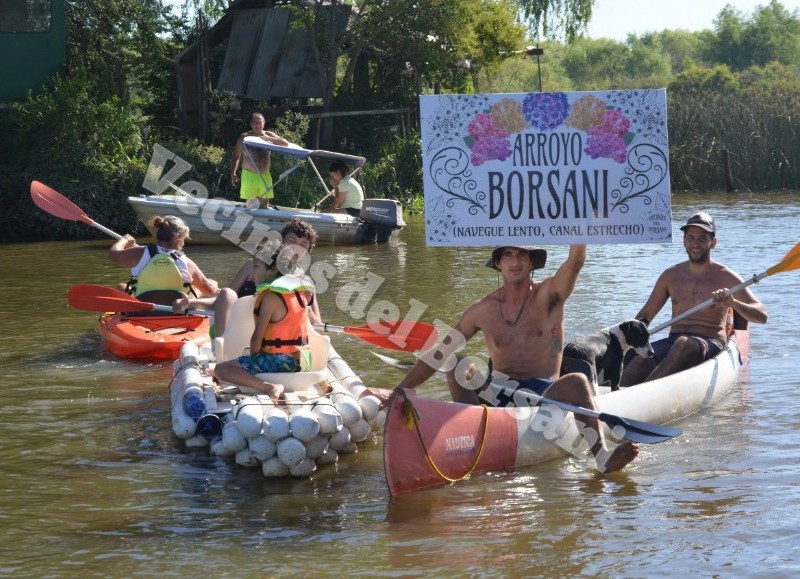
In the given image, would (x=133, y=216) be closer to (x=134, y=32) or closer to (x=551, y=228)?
(x=134, y=32)

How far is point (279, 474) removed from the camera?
6.86m

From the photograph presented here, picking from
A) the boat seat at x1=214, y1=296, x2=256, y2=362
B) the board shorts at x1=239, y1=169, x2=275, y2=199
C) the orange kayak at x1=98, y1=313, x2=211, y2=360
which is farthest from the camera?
the board shorts at x1=239, y1=169, x2=275, y2=199

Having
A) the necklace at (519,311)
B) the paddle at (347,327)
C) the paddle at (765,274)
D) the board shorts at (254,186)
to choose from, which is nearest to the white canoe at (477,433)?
the necklace at (519,311)

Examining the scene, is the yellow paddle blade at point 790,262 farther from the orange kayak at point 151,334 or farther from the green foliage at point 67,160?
the green foliage at point 67,160

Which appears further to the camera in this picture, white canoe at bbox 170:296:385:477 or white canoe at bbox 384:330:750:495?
white canoe at bbox 170:296:385:477

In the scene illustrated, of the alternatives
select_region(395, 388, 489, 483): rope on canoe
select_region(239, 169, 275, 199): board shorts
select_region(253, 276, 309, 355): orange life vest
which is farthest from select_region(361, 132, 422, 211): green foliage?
select_region(395, 388, 489, 483): rope on canoe

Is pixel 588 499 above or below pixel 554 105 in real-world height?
below

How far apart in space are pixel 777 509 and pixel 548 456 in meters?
1.42

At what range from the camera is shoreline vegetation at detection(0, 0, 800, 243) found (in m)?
20.6

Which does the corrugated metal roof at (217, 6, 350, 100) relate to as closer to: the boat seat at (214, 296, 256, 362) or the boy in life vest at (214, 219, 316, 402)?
the boat seat at (214, 296, 256, 362)

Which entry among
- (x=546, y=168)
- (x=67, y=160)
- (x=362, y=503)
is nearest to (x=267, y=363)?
(x=362, y=503)

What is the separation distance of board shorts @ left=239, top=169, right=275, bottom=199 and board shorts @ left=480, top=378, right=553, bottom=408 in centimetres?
1120

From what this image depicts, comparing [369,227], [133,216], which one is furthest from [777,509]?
[133,216]

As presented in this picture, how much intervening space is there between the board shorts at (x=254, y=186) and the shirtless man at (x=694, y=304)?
32.4 ft
